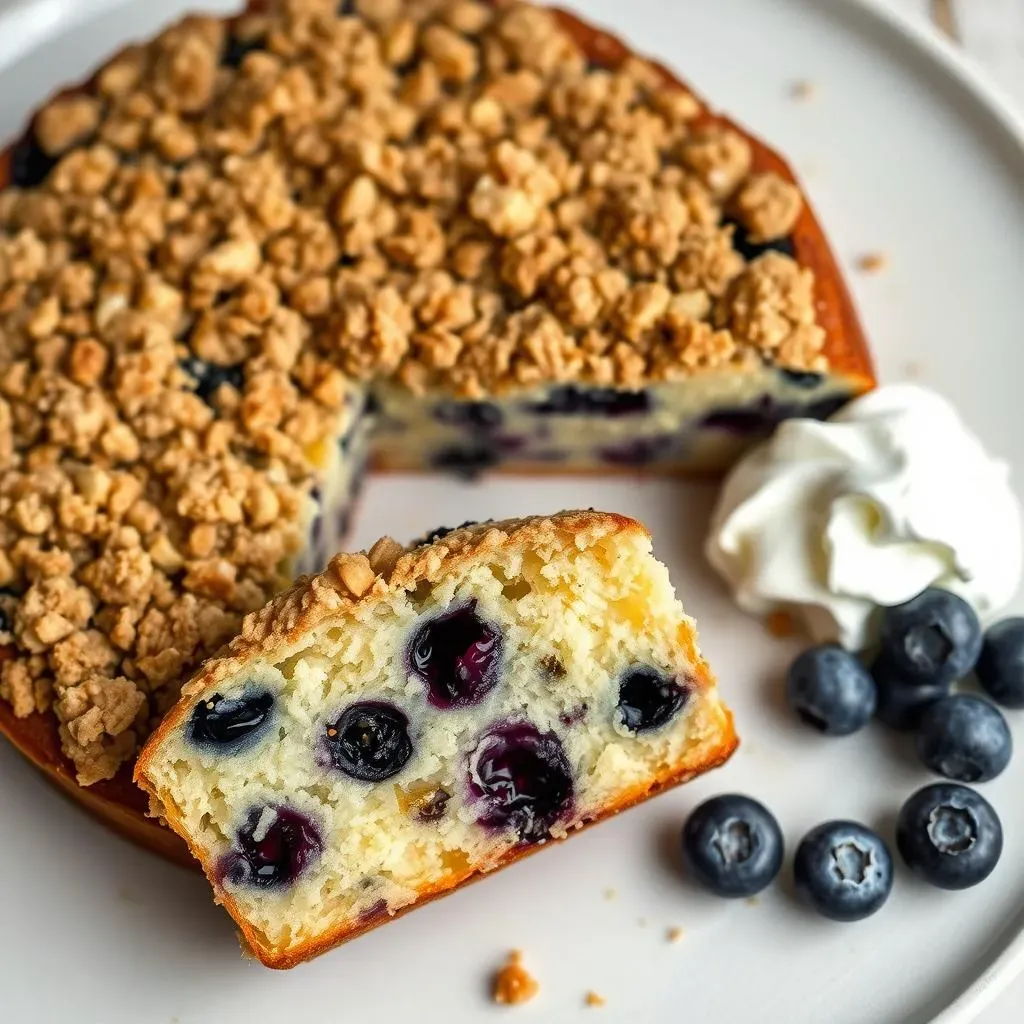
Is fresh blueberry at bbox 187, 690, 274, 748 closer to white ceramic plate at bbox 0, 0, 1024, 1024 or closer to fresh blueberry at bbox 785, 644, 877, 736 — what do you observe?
white ceramic plate at bbox 0, 0, 1024, 1024

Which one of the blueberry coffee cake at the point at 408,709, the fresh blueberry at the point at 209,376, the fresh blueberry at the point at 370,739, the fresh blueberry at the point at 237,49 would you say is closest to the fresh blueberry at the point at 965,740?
the blueberry coffee cake at the point at 408,709

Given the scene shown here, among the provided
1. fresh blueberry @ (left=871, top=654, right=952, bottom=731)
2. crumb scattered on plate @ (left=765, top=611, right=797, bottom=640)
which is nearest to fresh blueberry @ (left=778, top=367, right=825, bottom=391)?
crumb scattered on plate @ (left=765, top=611, right=797, bottom=640)

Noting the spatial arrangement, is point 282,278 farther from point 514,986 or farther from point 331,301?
point 514,986

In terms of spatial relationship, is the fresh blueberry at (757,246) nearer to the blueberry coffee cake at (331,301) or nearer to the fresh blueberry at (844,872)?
the blueberry coffee cake at (331,301)

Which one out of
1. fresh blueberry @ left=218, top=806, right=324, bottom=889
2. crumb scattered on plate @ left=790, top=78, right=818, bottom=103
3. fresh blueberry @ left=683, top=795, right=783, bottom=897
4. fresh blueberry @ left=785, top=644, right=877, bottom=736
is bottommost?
fresh blueberry @ left=218, top=806, right=324, bottom=889

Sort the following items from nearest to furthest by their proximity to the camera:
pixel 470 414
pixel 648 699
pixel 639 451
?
pixel 648 699
pixel 470 414
pixel 639 451

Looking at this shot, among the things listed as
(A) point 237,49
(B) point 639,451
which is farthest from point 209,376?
(B) point 639,451
